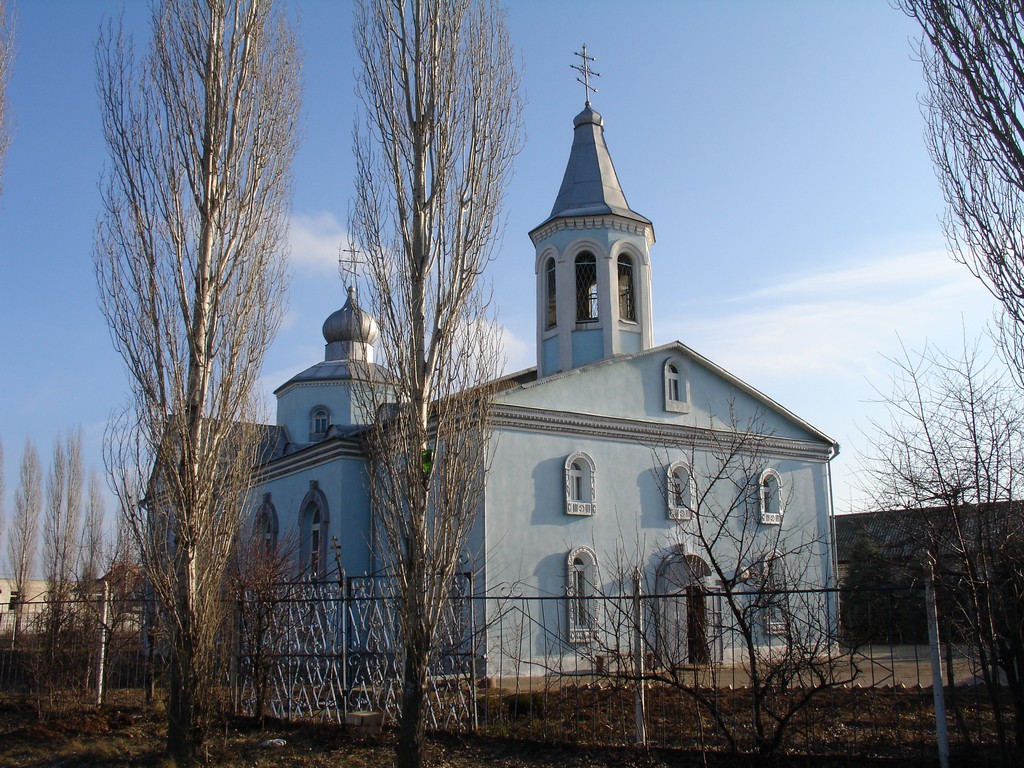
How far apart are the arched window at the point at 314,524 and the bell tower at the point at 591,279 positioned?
18.7 feet

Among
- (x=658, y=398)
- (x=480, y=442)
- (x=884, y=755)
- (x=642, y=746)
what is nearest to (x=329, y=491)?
(x=658, y=398)

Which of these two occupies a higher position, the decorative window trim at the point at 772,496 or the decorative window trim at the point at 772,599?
the decorative window trim at the point at 772,496

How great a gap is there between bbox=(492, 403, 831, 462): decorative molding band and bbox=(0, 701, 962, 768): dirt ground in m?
7.59

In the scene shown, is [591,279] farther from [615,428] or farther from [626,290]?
[615,428]

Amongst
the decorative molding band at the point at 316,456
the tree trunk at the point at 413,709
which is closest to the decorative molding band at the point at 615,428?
the decorative molding band at the point at 316,456

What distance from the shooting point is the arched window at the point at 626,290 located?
2064cm

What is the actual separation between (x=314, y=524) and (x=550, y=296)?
735 cm

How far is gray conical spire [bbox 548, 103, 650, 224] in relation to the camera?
21031 millimetres

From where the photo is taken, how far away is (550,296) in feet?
69.8

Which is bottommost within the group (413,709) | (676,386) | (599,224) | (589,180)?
(413,709)

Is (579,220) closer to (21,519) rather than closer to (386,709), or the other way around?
(386,709)

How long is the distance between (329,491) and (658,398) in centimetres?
719

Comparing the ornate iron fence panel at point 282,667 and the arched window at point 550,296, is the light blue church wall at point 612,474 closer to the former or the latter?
the arched window at point 550,296

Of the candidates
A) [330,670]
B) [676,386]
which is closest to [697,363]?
[676,386]
